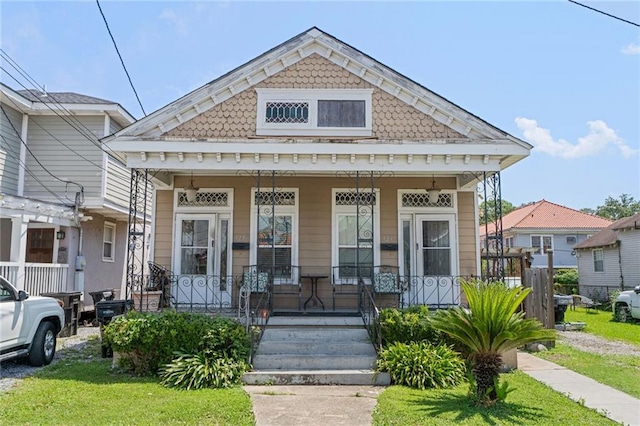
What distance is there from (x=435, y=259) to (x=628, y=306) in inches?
339

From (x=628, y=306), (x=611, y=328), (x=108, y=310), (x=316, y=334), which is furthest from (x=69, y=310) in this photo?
(x=628, y=306)

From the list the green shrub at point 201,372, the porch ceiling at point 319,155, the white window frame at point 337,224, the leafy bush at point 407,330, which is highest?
the porch ceiling at point 319,155

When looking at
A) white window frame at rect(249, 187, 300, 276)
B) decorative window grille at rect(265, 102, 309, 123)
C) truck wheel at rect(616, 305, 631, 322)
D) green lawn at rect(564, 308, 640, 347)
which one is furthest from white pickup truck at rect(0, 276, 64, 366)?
truck wheel at rect(616, 305, 631, 322)

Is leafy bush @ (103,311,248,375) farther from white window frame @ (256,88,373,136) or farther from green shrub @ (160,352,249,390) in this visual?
white window frame @ (256,88,373,136)

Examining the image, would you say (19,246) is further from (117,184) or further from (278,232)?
(278,232)

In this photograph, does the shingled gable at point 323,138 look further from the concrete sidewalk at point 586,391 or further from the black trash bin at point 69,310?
the black trash bin at point 69,310

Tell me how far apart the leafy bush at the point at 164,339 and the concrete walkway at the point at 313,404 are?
817 millimetres

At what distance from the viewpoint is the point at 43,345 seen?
754cm

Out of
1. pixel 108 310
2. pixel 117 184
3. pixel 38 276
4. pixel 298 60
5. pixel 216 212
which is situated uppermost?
pixel 298 60

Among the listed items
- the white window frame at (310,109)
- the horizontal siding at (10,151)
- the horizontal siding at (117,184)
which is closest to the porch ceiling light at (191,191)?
the white window frame at (310,109)

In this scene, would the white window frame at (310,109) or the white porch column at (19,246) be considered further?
the white porch column at (19,246)

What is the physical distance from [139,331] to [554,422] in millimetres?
5627

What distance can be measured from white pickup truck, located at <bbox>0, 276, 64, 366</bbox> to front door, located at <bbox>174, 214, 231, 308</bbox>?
265 cm

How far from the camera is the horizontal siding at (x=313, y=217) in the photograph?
33.1 ft
